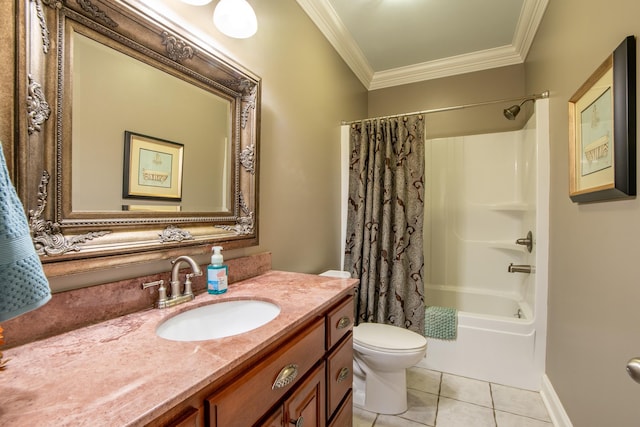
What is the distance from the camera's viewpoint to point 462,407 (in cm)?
175

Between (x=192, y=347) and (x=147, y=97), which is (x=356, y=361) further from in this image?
(x=147, y=97)

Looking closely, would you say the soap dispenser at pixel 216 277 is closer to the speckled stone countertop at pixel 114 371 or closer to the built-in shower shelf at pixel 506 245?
the speckled stone countertop at pixel 114 371

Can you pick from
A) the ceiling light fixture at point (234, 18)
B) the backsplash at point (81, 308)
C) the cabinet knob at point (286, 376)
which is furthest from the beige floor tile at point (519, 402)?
the ceiling light fixture at point (234, 18)

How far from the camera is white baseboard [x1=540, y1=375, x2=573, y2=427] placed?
1.50 metres

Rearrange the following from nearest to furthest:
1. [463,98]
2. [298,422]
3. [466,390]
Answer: [298,422] → [466,390] → [463,98]

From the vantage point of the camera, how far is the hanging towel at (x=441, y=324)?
2064mm

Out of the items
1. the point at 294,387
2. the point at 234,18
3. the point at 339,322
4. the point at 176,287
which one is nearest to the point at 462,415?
the point at 339,322

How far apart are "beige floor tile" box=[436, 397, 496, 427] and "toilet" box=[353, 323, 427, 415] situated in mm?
218

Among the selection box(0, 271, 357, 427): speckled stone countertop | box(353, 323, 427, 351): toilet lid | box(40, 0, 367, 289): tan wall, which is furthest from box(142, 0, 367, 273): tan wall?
box(0, 271, 357, 427): speckled stone countertop

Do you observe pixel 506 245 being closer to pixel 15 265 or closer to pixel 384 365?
pixel 384 365

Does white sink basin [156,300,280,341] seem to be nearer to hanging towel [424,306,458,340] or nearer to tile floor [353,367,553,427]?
tile floor [353,367,553,427]

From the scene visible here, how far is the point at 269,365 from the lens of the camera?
2.47 feet

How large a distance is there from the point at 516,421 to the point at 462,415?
276mm

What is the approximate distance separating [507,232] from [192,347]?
283 cm
